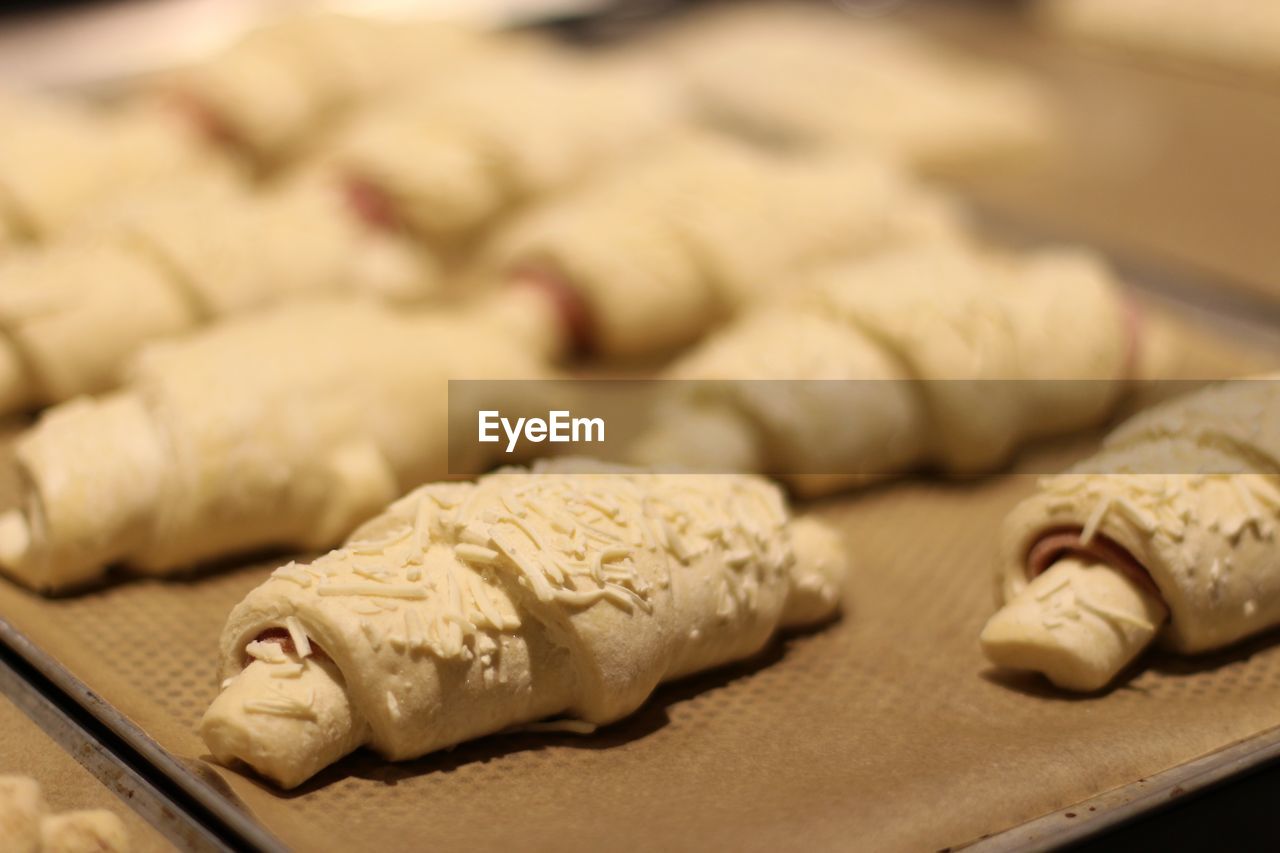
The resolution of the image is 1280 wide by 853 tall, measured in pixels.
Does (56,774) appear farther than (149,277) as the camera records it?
No

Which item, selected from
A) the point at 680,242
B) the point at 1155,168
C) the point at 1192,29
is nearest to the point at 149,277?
the point at 680,242

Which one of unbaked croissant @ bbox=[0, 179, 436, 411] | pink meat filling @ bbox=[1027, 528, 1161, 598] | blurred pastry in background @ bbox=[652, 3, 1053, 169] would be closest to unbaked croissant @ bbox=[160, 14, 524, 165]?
unbaked croissant @ bbox=[0, 179, 436, 411]

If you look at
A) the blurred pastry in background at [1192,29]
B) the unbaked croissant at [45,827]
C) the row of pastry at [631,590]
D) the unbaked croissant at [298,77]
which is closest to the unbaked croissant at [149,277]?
the unbaked croissant at [298,77]

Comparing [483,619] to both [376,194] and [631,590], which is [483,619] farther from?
[376,194]

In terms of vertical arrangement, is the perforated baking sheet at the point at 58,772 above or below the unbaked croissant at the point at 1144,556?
below

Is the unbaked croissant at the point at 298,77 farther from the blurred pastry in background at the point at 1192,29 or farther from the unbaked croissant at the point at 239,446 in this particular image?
the blurred pastry in background at the point at 1192,29

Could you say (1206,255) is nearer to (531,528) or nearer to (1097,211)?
(1097,211)
